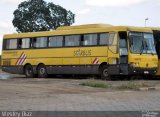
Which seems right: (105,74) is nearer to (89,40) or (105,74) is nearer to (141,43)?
(89,40)

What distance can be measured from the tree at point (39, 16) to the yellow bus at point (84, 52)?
4544cm

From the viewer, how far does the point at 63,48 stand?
34438mm

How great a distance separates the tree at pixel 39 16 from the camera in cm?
8406

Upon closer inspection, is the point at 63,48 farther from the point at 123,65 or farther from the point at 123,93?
the point at 123,93

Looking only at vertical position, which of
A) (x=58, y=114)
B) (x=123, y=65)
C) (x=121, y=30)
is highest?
(x=121, y=30)

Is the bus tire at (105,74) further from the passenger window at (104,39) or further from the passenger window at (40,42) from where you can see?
the passenger window at (40,42)

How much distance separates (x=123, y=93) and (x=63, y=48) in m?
13.4

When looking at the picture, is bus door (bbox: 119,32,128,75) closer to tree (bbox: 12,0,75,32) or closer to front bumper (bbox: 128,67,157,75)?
front bumper (bbox: 128,67,157,75)

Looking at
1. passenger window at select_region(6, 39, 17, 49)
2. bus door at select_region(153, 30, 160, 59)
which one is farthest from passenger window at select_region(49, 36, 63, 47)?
bus door at select_region(153, 30, 160, 59)

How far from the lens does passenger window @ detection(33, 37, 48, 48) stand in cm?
3597

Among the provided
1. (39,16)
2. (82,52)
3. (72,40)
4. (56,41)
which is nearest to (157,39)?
(82,52)

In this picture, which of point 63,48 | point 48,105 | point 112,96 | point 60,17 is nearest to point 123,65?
point 63,48

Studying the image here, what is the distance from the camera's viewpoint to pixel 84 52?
108ft

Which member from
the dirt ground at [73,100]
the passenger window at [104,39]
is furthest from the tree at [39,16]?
the dirt ground at [73,100]
